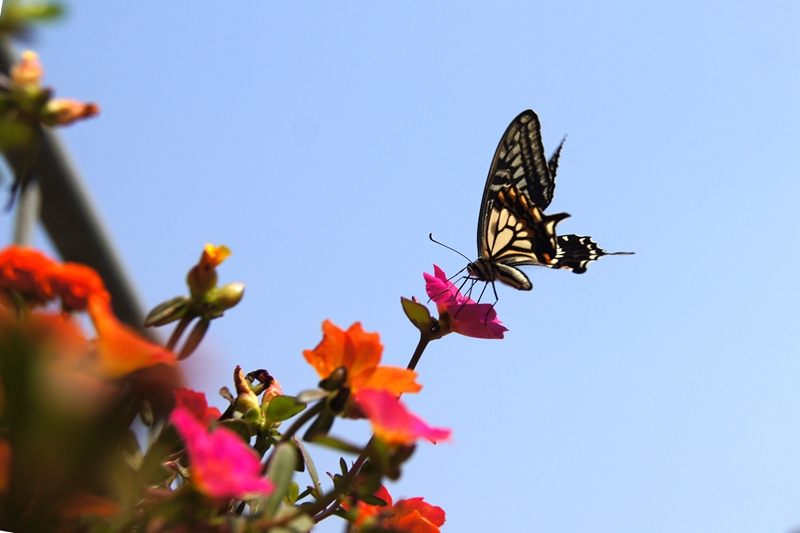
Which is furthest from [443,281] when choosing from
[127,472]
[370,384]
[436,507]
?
[127,472]

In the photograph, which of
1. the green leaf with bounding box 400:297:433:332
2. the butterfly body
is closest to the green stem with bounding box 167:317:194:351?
the green leaf with bounding box 400:297:433:332

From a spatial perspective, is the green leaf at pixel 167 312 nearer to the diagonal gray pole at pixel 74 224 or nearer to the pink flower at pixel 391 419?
the pink flower at pixel 391 419

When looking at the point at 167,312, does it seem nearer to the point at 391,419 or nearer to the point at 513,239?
the point at 391,419

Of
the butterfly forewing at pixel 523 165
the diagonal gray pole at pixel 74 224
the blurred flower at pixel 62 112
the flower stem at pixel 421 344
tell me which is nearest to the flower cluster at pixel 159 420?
the blurred flower at pixel 62 112

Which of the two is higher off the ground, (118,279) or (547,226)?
(547,226)

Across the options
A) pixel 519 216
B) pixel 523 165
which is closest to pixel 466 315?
pixel 519 216

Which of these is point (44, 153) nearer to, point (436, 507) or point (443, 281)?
point (443, 281)
